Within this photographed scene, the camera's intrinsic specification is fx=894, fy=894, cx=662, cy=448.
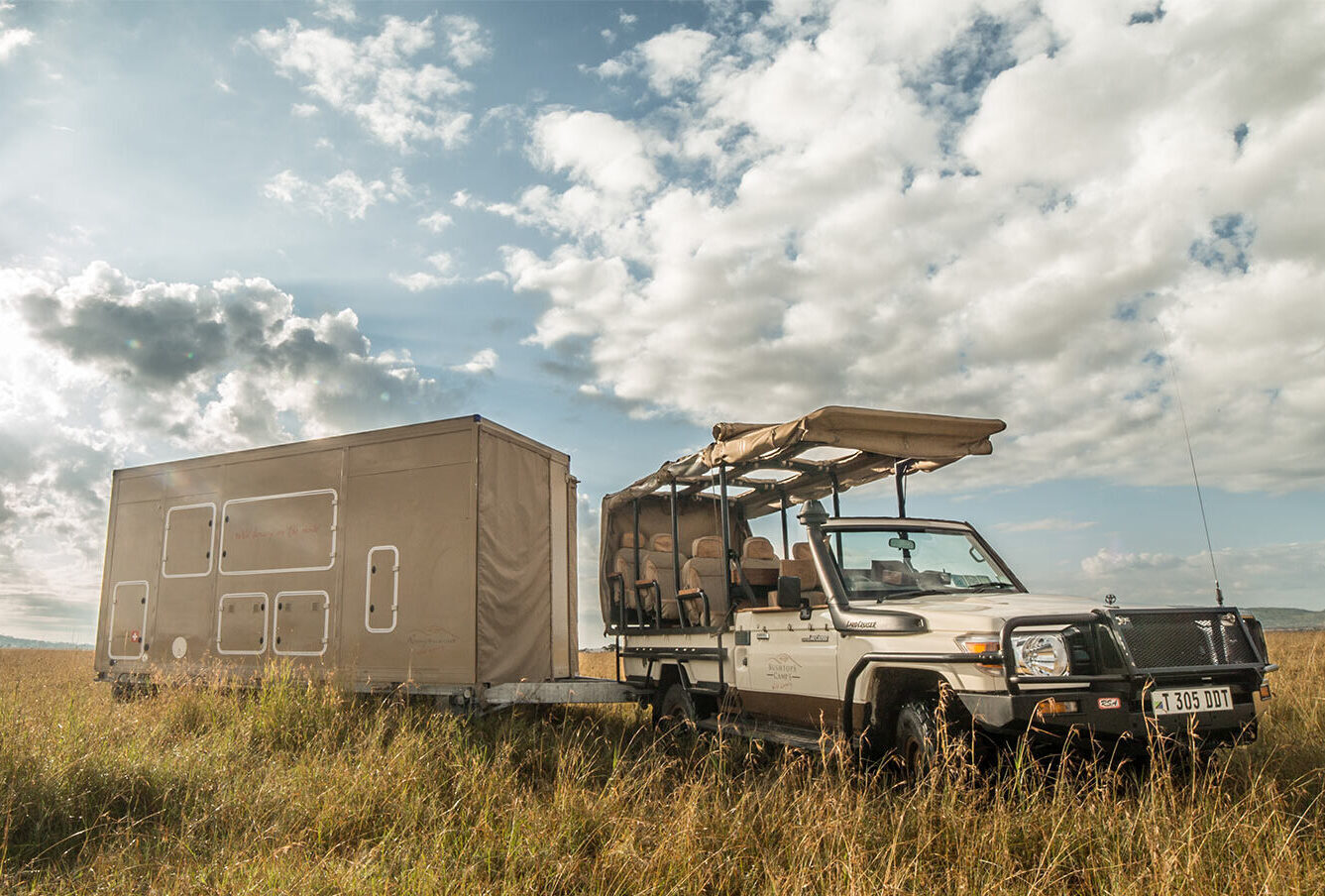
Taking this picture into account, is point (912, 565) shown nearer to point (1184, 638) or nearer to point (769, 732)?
point (769, 732)

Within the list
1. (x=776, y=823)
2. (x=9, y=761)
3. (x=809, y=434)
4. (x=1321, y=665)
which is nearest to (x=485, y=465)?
(x=809, y=434)

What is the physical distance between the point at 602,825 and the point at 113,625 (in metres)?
10.4

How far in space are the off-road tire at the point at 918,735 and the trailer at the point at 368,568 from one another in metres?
3.71

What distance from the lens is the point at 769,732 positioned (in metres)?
7.13

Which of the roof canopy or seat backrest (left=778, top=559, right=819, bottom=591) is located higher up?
the roof canopy

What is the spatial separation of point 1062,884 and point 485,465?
6665mm

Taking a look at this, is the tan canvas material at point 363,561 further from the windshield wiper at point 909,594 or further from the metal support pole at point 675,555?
the windshield wiper at point 909,594

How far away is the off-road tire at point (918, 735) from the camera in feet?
18.1

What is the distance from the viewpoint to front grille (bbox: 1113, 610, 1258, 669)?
541 cm

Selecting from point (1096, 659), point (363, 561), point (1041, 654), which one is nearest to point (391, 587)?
point (363, 561)

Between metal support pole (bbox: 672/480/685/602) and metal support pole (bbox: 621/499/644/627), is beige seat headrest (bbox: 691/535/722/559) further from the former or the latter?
metal support pole (bbox: 621/499/644/627)

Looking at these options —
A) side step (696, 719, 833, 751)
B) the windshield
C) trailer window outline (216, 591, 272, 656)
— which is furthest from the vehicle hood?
trailer window outline (216, 591, 272, 656)

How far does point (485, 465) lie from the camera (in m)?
9.48

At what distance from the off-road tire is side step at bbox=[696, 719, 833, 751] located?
1.63 ft
